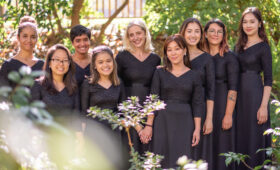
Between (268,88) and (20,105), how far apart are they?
352cm

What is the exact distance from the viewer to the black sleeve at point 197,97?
4.09 meters

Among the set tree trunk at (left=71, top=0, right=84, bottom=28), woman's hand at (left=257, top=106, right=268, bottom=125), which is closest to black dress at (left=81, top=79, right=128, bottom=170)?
woman's hand at (left=257, top=106, right=268, bottom=125)

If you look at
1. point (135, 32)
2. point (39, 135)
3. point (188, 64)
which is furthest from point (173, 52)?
point (39, 135)

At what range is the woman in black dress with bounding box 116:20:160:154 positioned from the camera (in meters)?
4.32

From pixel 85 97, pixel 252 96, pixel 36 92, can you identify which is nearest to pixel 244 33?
pixel 252 96

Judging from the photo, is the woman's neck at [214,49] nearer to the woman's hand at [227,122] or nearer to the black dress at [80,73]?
the woman's hand at [227,122]

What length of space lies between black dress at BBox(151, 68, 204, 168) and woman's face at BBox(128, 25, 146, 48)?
0.41m

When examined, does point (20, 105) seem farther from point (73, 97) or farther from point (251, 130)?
point (251, 130)

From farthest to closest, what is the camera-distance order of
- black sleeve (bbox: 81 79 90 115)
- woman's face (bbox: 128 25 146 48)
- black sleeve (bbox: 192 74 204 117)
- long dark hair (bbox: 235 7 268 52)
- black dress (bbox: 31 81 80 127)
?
long dark hair (bbox: 235 7 268 52) < woman's face (bbox: 128 25 146 48) < black sleeve (bbox: 192 74 204 117) < black sleeve (bbox: 81 79 90 115) < black dress (bbox: 31 81 80 127)

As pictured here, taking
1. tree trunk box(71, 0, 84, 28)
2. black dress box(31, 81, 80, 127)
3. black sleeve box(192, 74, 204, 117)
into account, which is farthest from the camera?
tree trunk box(71, 0, 84, 28)

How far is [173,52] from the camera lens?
4.07 metres

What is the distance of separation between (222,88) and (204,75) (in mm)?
314

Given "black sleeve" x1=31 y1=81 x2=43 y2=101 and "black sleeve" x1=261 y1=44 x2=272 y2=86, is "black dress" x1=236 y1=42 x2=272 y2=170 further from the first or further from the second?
"black sleeve" x1=31 y1=81 x2=43 y2=101

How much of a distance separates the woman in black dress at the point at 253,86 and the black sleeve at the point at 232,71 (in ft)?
0.43
